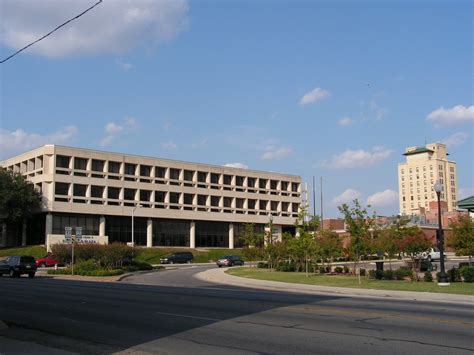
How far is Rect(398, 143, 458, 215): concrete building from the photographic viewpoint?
607 ft

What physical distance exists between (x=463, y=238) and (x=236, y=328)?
22.2 m

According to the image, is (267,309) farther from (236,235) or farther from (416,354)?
(236,235)

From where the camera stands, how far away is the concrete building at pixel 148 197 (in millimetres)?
80562

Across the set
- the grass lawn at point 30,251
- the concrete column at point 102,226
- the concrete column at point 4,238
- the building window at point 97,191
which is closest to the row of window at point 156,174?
the building window at point 97,191

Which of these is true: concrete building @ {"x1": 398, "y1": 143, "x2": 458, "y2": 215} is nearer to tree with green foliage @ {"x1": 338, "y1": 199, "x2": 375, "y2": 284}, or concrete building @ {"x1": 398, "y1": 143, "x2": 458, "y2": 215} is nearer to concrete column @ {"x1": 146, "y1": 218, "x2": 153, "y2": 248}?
concrete column @ {"x1": 146, "y1": 218, "x2": 153, "y2": 248}

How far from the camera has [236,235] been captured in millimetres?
103125

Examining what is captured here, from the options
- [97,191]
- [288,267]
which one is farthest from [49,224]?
[288,267]

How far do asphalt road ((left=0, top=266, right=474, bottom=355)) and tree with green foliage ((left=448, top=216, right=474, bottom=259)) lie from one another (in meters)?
12.8

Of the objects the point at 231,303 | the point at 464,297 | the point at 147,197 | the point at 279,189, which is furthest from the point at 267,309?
the point at 279,189

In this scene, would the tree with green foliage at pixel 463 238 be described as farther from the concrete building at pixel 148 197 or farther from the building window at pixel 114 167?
the building window at pixel 114 167

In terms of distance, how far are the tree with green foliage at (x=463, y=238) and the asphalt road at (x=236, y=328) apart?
12.8 m

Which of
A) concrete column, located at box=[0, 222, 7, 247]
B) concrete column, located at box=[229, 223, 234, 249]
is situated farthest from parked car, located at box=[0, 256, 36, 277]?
concrete column, located at box=[229, 223, 234, 249]

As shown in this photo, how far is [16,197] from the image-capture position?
76.7 metres

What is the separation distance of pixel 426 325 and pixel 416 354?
12.5ft
